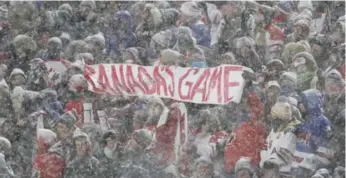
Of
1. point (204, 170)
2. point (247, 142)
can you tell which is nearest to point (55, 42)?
point (247, 142)

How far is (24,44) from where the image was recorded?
87.6 feet

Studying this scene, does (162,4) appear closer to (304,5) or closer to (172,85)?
(304,5)

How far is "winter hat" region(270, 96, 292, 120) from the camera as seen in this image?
23.5 metres

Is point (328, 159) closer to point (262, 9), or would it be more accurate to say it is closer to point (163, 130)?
point (163, 130)

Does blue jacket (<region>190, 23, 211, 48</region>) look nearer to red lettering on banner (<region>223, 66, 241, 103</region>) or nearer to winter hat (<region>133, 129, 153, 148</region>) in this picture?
red lettering on banner (<region>223, 66, 241, 103</region>)

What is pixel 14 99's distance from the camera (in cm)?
2508

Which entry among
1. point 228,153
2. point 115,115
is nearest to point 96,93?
point 115,115

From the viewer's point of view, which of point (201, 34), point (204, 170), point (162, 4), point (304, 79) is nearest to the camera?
point (204, 170)

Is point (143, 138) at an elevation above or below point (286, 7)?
below

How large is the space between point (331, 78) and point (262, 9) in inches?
115

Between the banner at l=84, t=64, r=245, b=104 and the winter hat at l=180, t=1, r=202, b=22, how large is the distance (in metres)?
1.59

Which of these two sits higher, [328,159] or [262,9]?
[262,9]

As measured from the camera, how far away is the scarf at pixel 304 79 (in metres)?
24.5

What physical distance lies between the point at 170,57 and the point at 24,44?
7.15 feet
